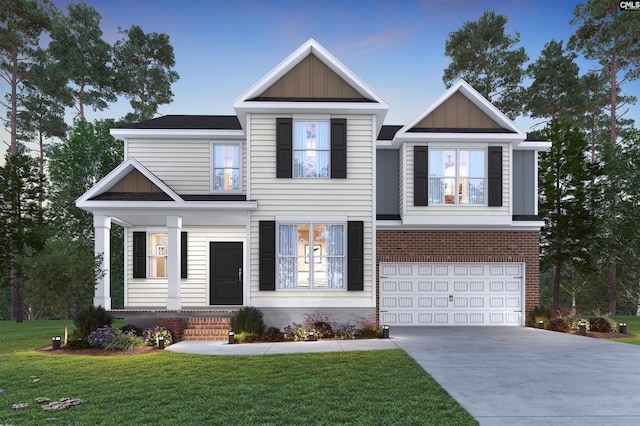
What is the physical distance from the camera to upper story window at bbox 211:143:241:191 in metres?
15.9

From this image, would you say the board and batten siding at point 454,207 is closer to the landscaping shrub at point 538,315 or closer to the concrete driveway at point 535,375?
the landscaping shrub at point 538,315

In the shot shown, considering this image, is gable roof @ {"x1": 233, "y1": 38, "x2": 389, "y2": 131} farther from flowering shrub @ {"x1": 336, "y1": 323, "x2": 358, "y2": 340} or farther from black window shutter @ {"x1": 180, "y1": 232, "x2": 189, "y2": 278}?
flowering shrub @ {"x1": 336, "y1": 323, "x2": 358, "y2": 340}

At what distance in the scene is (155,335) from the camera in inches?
485

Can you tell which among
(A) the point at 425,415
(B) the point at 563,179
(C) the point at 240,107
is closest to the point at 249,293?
(C) the point at 240,107

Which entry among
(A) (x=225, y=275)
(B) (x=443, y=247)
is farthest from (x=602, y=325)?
(A) (x=225, y=275)

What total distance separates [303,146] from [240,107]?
7.44ft

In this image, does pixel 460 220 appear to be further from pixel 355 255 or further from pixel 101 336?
pixel 101 336

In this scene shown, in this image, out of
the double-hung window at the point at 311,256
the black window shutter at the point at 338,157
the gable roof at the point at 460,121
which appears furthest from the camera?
the gable roof at the point at 460,121

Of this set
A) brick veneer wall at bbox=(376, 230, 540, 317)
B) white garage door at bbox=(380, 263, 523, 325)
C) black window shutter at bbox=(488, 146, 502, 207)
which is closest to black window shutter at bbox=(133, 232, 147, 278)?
brick veneer wall at bbox=(376, 230, 540, 317)

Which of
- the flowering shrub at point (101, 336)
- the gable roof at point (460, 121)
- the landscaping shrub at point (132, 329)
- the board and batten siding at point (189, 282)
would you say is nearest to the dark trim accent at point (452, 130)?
the gable roof at point (460, 121)

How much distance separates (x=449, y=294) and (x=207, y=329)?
8561 millimetres

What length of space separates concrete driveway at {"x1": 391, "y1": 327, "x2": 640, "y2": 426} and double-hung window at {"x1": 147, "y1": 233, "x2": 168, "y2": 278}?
8589 millimetres

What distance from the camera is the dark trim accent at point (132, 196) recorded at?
43.2 ft

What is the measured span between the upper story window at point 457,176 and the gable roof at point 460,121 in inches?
23.6
